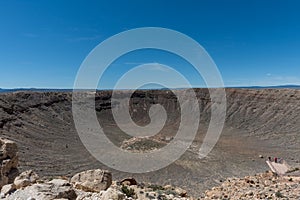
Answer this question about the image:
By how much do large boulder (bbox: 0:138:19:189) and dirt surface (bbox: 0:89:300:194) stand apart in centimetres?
1717

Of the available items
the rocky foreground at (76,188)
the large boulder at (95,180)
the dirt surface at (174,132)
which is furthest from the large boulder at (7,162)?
the dirt surface at (174,132)

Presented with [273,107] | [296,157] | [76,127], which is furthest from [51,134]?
[273,107]

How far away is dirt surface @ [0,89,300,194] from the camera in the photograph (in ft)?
104

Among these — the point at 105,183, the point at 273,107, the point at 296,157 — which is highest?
the point at 273,107

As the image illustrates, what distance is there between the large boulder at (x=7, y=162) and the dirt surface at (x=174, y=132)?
56.3 feet

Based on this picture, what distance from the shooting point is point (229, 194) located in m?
13.6

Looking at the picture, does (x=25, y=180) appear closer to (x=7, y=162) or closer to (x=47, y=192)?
(x=47, y=192)

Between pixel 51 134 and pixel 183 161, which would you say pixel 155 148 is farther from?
pixel 51 134

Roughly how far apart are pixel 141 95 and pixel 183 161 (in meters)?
53.4

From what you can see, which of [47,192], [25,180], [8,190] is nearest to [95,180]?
[25,180]

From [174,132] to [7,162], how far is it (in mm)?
53262

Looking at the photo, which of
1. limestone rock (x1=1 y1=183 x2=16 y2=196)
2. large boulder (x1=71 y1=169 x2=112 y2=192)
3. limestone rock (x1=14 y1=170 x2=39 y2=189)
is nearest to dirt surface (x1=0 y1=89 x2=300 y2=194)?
large boulder (x1=71 y1=169 x2=112 y2=192)

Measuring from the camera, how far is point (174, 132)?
61531 millimetres

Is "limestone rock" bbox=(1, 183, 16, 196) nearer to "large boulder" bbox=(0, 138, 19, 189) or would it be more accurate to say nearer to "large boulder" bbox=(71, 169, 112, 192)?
"large boulder" bbox=(0, 138, 19, 189)
